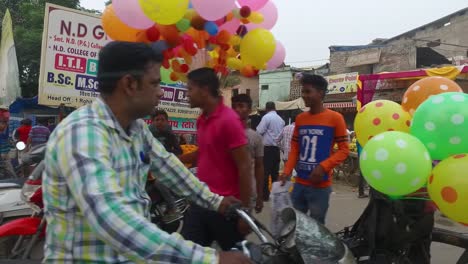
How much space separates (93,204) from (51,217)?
27cm

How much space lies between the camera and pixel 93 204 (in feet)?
4.02

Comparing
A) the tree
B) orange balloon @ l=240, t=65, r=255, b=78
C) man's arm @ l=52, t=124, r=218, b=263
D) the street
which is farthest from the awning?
man's arm @ l=52, t=124, r=218, b=263

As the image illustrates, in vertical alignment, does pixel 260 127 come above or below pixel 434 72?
below

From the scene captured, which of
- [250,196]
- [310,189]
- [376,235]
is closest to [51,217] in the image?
[250,196]

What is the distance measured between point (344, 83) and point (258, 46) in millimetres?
16915

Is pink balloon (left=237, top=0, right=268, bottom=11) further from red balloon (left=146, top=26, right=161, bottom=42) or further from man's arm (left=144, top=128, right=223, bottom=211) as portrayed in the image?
man's arm (left=144, top=128, right=223, bottom=211)

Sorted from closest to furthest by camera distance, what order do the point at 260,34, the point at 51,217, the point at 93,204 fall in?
the point at 93,204 < the point at 51,217 < the point at 260,34

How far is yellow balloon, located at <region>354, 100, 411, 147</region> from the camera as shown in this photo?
130 inches

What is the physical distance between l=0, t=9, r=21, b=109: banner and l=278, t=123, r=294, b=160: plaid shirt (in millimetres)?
7339

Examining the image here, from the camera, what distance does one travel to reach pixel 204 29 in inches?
162

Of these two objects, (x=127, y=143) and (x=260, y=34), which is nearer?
(x=127, y=143)

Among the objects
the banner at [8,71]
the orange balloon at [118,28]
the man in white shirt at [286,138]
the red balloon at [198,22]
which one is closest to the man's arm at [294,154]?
the red balloon at [198,22]

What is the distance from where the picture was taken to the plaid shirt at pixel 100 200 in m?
1.24

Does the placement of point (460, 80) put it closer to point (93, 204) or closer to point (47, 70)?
point (47, 70)
